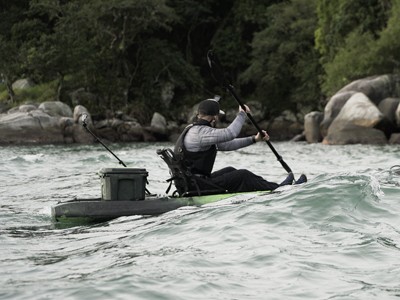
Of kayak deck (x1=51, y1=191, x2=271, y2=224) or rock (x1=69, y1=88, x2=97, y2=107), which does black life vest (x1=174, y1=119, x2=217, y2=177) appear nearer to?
kayak deck (x1=51, y1=191, x2=271, y2=224)

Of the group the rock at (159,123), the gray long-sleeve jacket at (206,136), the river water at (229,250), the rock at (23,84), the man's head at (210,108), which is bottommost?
the rock at (159,123)

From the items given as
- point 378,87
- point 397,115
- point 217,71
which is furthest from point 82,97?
point 217,71

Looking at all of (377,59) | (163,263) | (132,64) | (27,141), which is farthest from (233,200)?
(132,64)

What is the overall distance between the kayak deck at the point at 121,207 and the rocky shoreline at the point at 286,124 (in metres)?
20.8

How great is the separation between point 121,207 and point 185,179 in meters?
0.91

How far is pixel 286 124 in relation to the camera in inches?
1832

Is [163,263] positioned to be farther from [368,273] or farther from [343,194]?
[343,194]

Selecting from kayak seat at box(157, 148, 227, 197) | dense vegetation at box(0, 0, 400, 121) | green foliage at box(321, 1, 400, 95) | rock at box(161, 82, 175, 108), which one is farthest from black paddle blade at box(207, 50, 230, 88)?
rock at box(161, 82, 175, 108)

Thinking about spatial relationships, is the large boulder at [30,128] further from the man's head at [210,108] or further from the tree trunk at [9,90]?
the man's head at [210,108]

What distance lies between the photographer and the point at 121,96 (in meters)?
46.2

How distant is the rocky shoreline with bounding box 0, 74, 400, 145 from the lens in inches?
1174

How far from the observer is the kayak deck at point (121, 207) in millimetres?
9250

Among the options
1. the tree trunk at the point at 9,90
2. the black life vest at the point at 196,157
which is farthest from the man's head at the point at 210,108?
the tree trunk at the point at 9,90

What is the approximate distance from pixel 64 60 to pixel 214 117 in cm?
3411
